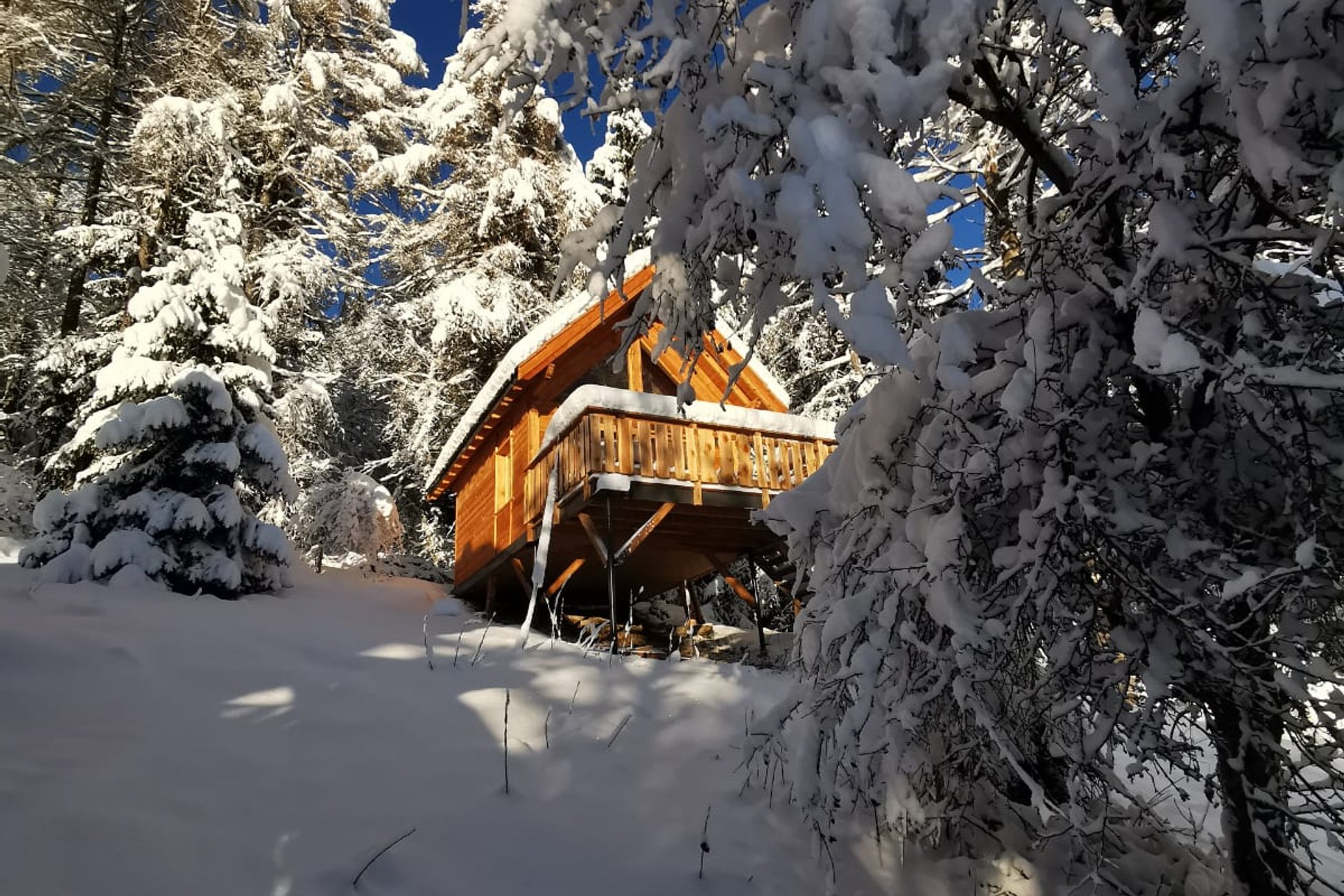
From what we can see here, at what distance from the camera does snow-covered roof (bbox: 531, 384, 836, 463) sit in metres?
9.48

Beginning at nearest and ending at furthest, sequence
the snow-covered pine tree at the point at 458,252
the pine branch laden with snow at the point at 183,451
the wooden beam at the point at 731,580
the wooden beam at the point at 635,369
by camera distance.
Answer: the pine branch laden with snow at the point at 183,451 < the wooden beam at the point at 731,580 < the wooden beam at the point at 635,369 < the snow-covered pine tree at the point at 458,252

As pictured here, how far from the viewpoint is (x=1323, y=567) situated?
251 centimetres

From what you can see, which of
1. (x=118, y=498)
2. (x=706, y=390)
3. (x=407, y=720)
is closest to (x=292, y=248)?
(x=118, y=498)

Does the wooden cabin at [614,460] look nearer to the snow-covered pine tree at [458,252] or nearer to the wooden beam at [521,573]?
the wooden beam at [521,573]

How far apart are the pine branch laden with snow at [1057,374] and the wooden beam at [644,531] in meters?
6.33

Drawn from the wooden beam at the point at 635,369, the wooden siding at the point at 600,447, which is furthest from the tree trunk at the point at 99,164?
the wooden beam at the point at 635,369

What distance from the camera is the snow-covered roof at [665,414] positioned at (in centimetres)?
948

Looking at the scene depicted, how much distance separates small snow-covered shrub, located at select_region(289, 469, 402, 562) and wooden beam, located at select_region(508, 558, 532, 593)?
13.8 ft

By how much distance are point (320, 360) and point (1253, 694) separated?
21.2 m

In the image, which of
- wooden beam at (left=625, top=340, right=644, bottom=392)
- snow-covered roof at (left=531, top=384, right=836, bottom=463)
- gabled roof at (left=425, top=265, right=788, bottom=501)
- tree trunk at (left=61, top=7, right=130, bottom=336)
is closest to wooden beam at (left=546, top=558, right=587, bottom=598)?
snow-covered roof at (left=531, top=384, right=836, bottom=463)

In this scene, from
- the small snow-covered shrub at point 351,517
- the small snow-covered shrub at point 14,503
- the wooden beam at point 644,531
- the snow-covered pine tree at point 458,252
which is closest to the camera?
the wooden beam at point 644,531

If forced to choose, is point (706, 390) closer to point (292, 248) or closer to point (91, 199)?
point (292, 248)

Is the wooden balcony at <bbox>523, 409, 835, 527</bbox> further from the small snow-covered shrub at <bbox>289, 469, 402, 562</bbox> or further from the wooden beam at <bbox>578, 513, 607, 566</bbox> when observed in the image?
the small snow-covered shrub at <bbox>289, 469, 402, 562</bbox>

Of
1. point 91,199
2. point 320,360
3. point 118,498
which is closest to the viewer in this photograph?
point 118,498
